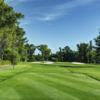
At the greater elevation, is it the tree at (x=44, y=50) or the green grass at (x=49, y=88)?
the tree at (x=44, y=50)

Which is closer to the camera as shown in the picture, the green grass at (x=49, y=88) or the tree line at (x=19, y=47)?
the green grass at (x=49, y=88)

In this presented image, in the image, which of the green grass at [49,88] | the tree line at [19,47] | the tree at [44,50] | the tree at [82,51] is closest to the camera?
the green grass at [49,88]

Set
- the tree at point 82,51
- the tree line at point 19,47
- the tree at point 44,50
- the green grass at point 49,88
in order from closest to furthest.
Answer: the green grass at point 49,88 < the tree line at point 19,47 < the tree at point 82,51 < the tree at point 44,50

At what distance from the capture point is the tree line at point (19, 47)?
3215 centimetres

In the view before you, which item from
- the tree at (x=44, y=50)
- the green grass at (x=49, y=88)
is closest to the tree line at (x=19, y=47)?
the tree at (x=44, y=50)

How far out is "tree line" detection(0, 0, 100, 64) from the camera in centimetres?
3215

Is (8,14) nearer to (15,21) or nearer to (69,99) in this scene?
(15,21)

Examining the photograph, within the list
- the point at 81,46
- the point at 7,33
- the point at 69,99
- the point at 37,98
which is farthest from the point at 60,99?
the point at 81,46

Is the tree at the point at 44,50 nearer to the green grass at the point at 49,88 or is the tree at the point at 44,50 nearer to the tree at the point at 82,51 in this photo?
the tree at the point at 82,51

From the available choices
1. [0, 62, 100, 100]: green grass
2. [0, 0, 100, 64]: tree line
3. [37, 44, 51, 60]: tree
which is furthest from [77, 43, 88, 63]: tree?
[0, 62, 100, 100]: green grass

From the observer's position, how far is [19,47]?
74.5 metres

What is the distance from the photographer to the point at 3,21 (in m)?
32.1

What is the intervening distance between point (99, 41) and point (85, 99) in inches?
1522

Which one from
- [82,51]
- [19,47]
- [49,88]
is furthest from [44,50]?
[49,88]
